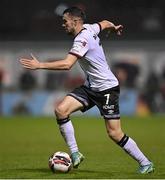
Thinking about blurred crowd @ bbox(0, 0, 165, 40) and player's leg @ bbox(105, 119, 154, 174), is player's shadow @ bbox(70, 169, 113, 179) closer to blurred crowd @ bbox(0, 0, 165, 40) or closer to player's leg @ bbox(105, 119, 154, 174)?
player's leg @ bbox(105, 119, 154, 174)

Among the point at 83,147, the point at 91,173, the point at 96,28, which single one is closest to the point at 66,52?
the point at 83,147

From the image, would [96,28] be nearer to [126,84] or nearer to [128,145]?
[128,145]

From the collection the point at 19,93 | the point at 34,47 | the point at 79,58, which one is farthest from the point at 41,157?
the point at 34,47

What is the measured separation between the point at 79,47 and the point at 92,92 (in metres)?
0.92

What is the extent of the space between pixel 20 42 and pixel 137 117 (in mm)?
7495

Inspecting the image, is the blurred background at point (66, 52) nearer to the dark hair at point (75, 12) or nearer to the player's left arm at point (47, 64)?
the dark hair at point (75, 12)

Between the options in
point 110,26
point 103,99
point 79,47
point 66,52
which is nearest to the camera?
point 79,47

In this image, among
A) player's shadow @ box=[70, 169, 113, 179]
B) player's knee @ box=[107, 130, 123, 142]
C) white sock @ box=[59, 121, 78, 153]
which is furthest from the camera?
white sock @ box=[59, 121, 78, 153]

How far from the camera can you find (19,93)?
3178 centimetres

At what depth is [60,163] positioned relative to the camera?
12000 mm

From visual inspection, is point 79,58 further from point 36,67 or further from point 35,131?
point 35,131

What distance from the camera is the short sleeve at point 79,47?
457 inches

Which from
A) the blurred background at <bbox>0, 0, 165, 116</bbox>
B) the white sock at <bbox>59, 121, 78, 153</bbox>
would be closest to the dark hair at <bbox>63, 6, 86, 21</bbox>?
the white sock at <bbox>59, 121, 78, 153</bbox>

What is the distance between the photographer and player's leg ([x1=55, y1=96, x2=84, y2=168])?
12.1m
